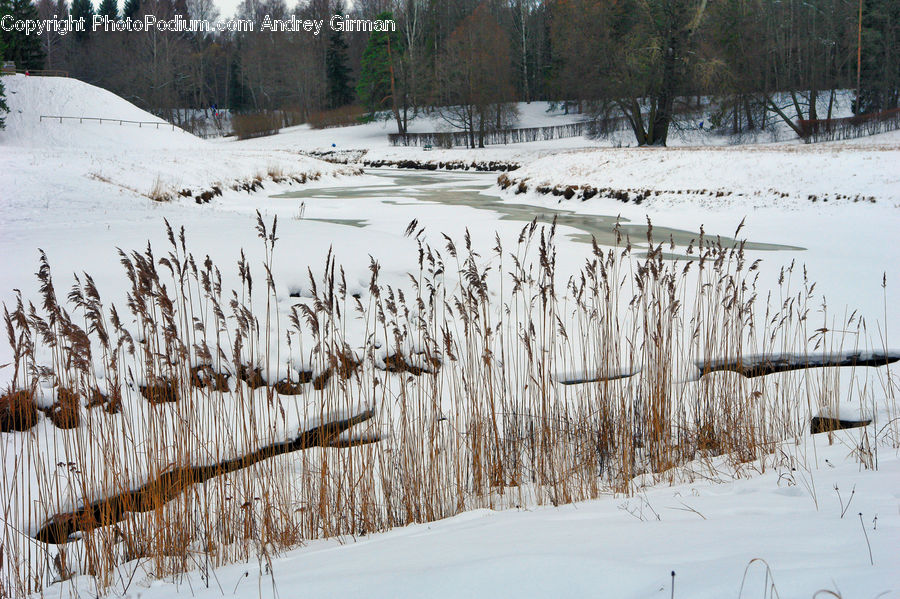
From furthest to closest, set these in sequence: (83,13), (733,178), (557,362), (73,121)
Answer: (83,13), (73,121), (733,178), (557,362)

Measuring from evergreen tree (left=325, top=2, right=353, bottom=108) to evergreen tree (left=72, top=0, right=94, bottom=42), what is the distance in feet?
81.5

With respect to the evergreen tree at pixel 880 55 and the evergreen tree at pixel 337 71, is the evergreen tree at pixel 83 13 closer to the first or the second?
the evergreen tree at pixel 337 71

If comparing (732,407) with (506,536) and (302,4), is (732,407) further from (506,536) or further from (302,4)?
(302,4)

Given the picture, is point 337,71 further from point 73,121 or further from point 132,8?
point 73,121

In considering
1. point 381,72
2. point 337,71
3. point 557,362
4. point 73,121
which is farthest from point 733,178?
point 337,71

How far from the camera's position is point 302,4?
75.1 meters

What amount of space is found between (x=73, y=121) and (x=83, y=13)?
151 ft

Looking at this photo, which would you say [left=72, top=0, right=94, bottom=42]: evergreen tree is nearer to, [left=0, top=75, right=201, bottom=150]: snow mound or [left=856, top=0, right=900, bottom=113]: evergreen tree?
[left=0, top=75, right=201, bottom=150]: snow mound

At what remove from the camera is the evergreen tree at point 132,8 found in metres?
70.9

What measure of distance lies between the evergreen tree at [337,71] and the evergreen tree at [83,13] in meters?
24.8

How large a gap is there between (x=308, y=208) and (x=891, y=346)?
13171mm

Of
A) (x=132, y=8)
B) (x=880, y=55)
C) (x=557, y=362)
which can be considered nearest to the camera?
(x=557, y=362)

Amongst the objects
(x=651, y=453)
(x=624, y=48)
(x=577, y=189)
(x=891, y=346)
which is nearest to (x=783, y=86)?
(x=624, y=48)

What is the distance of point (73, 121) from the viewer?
33.2 meters
